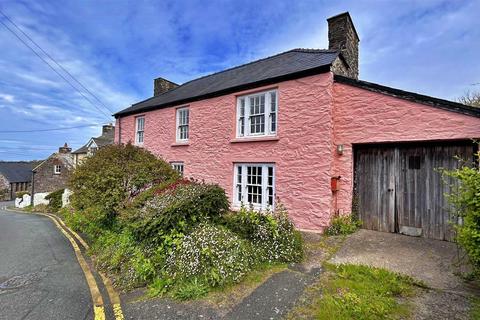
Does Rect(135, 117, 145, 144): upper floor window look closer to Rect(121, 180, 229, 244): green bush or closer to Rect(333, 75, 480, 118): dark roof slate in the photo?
Rect(121, 180, 229, 244): green bush

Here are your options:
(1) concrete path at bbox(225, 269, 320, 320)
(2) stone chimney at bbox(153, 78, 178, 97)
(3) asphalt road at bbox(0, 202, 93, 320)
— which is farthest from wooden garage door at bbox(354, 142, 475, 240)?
(2) stone chimney at bbox(153, 78, 178, 97)

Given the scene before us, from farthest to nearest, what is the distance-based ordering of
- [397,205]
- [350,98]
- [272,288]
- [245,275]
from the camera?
[350,98]
[397,205]
[245,275]
[272,288]

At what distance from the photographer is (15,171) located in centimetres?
4772

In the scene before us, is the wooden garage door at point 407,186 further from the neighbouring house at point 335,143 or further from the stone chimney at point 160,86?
the stone chimney at point 160,86

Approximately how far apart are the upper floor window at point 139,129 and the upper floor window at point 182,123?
12.0 ft

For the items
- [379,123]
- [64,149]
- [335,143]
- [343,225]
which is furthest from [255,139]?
[64,149]

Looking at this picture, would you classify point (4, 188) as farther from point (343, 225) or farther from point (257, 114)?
point (343, 225)

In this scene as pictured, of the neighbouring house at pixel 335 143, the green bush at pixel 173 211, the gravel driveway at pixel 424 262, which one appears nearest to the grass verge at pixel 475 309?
the gravel driveway at pixel 424 262

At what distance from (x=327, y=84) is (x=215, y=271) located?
6640 mm

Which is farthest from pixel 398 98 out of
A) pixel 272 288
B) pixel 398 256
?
pixel 272 288

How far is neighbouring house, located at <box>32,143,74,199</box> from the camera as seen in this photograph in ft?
111

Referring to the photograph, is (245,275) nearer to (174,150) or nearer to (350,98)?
(350,98)

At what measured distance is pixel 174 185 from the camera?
23.5ft

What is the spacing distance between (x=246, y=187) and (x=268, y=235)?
451cm
